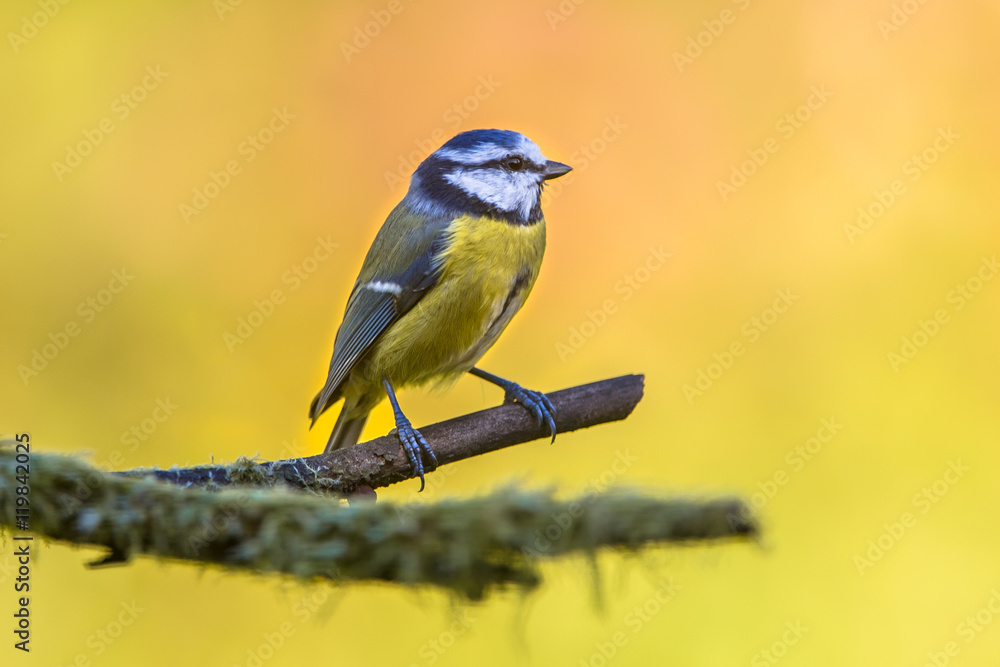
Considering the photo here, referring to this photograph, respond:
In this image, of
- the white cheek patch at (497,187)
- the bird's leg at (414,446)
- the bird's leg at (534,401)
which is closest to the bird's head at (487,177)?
the white cheek patch at (497,187)

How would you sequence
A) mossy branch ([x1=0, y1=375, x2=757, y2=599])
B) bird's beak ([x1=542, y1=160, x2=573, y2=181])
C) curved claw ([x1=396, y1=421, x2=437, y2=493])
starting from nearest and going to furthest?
mossy branch ([x1=0, y1=375, x2=757, y2=599]), curved claw ([x1=396, y1=421, x2=437, y2=493]), bird's beak ([x1=542, y1=160, x2=573, y2=181])

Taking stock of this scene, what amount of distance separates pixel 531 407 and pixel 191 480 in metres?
0.73

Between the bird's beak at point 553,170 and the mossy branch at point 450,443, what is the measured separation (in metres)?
0.59

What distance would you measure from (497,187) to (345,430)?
0.78m

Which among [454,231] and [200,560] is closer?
[200,560]

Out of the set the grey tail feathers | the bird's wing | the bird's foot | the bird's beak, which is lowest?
the grey tail feathers

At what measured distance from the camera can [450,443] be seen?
1.53m

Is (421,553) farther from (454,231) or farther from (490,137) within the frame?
(490,137)

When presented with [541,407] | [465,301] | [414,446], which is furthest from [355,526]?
[465,301]

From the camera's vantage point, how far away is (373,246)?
198 cm

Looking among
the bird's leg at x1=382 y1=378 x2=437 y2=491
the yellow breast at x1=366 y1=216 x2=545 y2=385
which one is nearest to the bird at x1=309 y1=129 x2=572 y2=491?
the yellow breast at x1=366 y1=216 x2=545 y2=385

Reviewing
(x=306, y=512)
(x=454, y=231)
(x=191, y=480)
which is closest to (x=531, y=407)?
(x=454, y=231)

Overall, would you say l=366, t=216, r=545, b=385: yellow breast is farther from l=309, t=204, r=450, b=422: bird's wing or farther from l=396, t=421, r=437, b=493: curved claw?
l=396, t=421, r=437, b=493: curved claw

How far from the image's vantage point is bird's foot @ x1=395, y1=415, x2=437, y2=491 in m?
1.48
